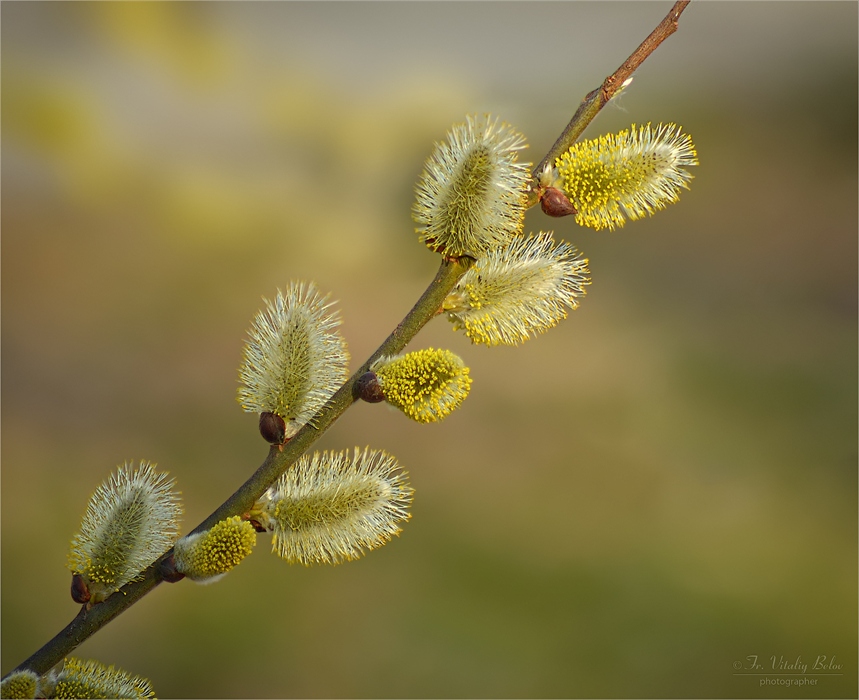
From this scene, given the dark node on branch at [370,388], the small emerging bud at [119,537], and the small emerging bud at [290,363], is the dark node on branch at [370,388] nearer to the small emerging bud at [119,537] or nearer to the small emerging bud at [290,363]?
the small emerging bud at [290,363]

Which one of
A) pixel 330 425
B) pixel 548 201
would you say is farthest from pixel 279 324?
pixel 548 201

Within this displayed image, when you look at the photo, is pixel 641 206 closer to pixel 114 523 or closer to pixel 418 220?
pixel 418 220

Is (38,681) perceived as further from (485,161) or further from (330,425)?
(485,161)

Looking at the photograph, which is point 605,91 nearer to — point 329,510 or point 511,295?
point 511,295

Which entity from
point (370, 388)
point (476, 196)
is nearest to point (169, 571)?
point (370, 388)

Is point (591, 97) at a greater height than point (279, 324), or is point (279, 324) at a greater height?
point (591, 97)

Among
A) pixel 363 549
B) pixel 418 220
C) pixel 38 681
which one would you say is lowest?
pixel 38 681

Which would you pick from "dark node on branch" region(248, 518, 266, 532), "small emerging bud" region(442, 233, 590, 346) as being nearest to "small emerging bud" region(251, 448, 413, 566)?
"dark node on branch" region(248, 518, 266, 532)
